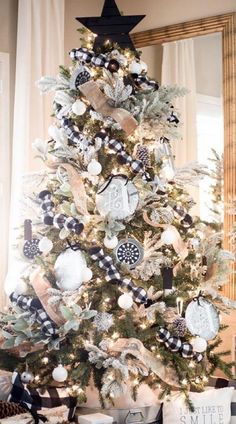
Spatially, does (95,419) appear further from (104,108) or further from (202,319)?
(104,108)

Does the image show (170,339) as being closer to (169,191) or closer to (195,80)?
(169,191)

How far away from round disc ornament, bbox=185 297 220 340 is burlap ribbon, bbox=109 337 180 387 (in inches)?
7.6

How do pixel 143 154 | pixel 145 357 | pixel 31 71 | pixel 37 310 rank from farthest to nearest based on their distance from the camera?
1. pixel 31 71
2. pixel 143 154
3. pixel 37 310
4. pixel 145 357

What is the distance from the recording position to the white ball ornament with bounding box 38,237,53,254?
9.78 ft

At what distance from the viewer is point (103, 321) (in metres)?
2.87

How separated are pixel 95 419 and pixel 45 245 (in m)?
0.72

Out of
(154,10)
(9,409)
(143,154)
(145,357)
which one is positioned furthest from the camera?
(154,10)

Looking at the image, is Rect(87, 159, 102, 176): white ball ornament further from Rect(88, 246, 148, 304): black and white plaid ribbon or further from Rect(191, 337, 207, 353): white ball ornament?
Rect(191, 337, 207, 353): white ball ornament

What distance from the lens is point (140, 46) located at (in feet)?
15.0

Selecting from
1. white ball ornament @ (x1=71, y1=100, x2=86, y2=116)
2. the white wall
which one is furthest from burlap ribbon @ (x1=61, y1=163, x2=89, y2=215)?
the white wall

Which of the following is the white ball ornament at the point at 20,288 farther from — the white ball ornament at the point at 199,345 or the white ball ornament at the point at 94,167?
the white ball ornament at the point at 199,345

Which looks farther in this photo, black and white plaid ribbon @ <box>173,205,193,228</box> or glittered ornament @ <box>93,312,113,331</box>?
black and white plaid ribbon @ <box>173,205,193,228</box>

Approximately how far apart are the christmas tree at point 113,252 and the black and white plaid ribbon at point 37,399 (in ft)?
0.16

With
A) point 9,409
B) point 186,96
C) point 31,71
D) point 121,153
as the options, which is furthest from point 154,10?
point 9,409
